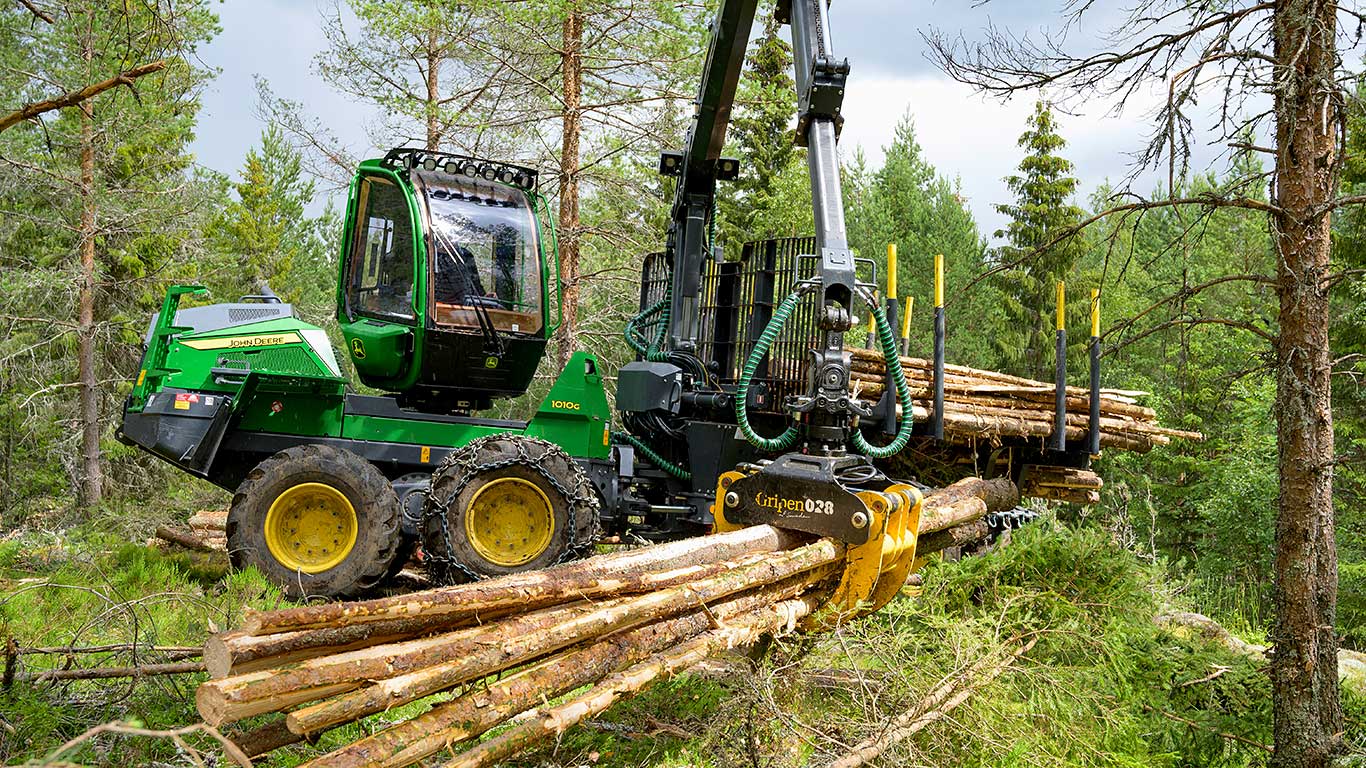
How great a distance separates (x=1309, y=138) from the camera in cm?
464

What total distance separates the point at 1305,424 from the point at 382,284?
20.1 ft

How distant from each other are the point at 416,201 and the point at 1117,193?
4770mm

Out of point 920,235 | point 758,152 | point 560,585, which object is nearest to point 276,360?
point 560,585

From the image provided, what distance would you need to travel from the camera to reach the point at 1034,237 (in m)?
22.8

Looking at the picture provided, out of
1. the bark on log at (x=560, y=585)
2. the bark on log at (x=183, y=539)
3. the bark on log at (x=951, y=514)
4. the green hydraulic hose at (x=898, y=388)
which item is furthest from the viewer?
the bark on log at (x=183, y=539)

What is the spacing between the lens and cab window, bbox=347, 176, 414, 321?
24.2ft

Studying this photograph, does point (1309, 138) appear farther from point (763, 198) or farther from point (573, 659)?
point (763, 198)

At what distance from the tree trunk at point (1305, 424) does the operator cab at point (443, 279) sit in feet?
16.4

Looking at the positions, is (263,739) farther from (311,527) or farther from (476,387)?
(476,387)

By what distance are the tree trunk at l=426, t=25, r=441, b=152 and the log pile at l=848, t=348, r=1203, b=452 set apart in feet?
26.0

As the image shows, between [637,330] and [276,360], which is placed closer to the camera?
[276,360]

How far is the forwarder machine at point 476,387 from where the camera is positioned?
646 centimetres

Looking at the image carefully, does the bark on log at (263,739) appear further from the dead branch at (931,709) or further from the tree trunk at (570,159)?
the tree trunk at (570,159)

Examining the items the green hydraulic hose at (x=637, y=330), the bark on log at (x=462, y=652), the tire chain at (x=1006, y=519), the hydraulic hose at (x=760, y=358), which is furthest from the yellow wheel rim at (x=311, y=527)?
the tire chain at (x=1006, y=519)
